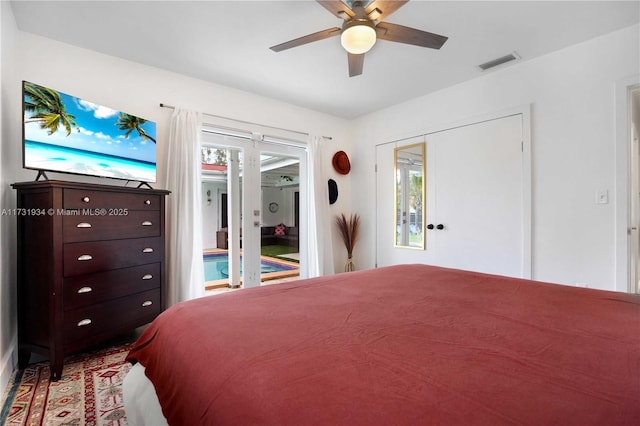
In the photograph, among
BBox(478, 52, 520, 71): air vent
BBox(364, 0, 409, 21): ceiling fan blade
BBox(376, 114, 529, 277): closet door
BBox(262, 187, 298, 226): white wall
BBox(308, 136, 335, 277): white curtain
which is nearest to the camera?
BBox(364, 0, 409, 21): ceiling fan blade

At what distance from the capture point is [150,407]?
1180mm

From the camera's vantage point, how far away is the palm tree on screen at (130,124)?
8.46ft

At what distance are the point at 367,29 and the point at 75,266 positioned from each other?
2516mm

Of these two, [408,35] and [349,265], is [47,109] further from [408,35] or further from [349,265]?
[349,265]

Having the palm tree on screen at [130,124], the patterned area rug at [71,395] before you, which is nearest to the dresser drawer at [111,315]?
the patterned area rug at [71,395]

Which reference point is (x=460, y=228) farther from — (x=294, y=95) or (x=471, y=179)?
(x=294, y=95)

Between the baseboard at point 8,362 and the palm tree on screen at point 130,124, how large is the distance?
1.74m

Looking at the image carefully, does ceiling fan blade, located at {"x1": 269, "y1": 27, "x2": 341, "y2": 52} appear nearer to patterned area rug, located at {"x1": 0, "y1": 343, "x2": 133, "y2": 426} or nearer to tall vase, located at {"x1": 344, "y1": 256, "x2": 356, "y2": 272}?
patterned area rug, located at {"x1": 0, "y1": 343, "x2": 133, "y2": 426}

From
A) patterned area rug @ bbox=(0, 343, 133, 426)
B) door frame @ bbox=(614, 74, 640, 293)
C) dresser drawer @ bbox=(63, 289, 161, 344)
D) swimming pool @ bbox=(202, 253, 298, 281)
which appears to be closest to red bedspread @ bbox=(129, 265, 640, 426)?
patterned area rug @ bbox=(0, 343, 133, 426)

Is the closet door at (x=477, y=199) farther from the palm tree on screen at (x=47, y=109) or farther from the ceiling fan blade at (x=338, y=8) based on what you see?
the palm tree on screen at (x=47, y=109)

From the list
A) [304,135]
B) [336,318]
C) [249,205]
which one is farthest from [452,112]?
[336,318]

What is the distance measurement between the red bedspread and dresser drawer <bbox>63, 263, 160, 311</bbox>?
1058 millimetres

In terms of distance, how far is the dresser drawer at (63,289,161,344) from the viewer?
2.05 metres

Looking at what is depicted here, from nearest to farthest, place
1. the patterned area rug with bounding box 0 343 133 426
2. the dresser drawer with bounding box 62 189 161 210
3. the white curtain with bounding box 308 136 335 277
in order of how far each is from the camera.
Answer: the patterned area rug with bounding box 0 343 133 426 → the dresser drawer with bounding box 62 189 161 210 → the white curtain with bounding box 308 136 335 277
